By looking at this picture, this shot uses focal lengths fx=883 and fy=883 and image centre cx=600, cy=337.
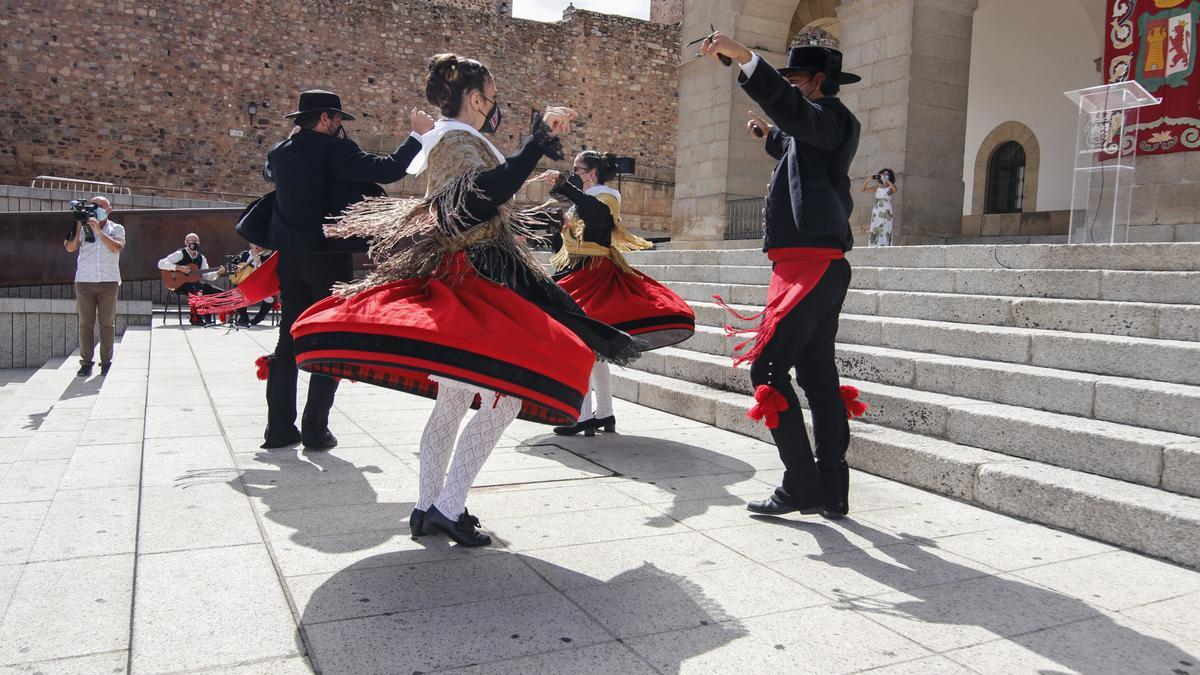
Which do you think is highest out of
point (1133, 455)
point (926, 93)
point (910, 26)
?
point (910, 26)

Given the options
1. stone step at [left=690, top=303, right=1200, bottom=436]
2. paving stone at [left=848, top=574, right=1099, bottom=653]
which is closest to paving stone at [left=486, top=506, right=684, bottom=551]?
paving stone at [left=848, top=574, right=1099, bottom=653]

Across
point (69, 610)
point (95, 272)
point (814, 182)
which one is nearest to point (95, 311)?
point (95, 272)

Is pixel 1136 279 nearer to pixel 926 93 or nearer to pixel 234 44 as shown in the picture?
pixel 926 93

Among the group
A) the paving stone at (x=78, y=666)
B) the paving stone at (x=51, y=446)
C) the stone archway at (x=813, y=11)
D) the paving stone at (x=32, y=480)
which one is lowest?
the paving stone at (x=51, y=446)

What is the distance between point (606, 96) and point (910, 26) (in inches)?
722

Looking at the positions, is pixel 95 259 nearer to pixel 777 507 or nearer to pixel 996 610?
pixel 777 507

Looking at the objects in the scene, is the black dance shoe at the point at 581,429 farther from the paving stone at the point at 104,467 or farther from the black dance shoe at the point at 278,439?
the paving stone at the point at 104,467

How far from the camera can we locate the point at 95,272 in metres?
9.12

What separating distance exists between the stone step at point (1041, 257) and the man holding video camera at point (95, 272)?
747 centimetres

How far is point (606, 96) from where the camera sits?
94.7 feet

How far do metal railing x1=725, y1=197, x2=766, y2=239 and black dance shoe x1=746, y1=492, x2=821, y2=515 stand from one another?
1072 cm

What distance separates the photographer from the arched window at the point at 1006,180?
16.7 metres

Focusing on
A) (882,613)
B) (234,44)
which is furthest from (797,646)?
(234,44)

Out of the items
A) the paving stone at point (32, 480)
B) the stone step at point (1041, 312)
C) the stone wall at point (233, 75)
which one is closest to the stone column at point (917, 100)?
the stone step at point (1041, 312)
